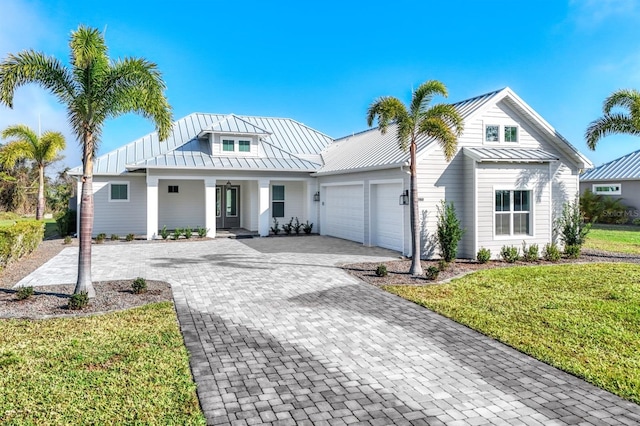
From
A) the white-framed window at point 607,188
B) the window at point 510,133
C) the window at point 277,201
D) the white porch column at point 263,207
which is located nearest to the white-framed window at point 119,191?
the white porch column at point 263,207

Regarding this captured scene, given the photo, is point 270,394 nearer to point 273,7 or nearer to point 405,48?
point 273,7

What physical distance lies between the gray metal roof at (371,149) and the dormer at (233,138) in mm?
3591

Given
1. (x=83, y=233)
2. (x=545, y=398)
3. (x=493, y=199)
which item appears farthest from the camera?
(x=493, y=199)

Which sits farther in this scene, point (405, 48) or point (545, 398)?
point (405, 48)

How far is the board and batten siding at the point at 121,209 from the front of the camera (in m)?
19.8

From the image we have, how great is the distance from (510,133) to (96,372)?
1399 centimetres

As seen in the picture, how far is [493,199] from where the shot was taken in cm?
1347

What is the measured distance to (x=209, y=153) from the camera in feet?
66.8

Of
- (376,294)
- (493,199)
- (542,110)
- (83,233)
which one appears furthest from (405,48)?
(83,233)

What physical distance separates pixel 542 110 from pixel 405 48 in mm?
7990

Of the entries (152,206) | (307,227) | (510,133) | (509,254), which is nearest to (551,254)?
(509,254)

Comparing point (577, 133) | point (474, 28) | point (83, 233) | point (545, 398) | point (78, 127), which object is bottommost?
point (545, 398)

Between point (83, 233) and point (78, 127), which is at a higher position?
point (78, 127)

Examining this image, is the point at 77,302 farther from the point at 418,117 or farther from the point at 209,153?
the point at 209,153
